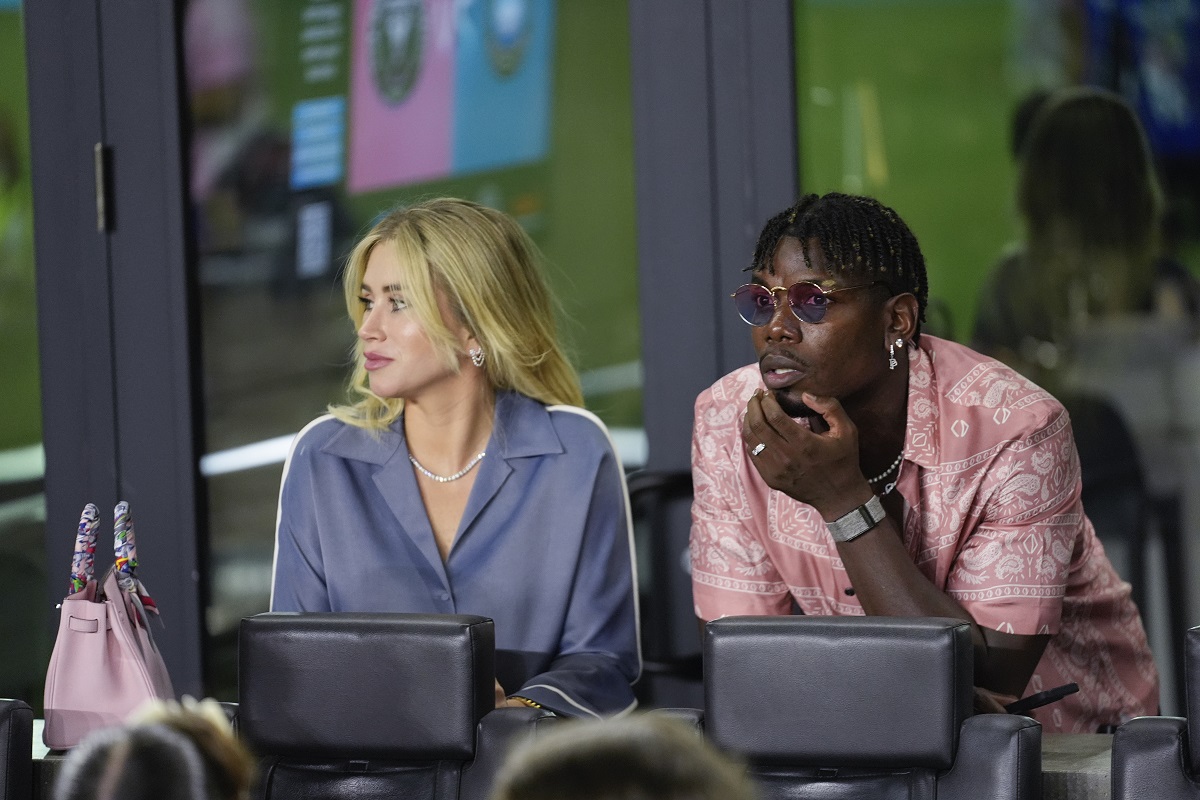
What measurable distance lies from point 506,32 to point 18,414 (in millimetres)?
1422

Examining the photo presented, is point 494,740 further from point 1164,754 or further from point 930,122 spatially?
point 930,122

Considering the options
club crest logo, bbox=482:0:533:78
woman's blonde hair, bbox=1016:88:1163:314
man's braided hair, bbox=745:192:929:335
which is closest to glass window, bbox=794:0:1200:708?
woman's blonde hair, bbox=1016:88:1163:314

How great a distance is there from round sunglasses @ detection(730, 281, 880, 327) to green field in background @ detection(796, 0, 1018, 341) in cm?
85

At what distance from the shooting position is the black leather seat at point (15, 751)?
6.37 ft

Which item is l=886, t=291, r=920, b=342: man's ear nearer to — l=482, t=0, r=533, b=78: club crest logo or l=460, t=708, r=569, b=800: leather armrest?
l=460, t=708, r=569, b=800: leather armrest

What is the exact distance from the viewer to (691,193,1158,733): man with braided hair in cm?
209

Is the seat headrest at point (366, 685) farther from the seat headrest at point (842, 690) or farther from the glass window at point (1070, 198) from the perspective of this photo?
the glass window at point (1070, 198)

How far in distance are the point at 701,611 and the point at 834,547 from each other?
9.3 inches

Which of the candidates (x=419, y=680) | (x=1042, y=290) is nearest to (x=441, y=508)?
(x=419, y=680)

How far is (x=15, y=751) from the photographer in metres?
1.96

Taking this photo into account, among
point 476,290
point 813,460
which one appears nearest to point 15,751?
point 476,290

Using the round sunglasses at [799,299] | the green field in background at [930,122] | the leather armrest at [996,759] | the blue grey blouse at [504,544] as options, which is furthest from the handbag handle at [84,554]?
the green field in background at [930,122]

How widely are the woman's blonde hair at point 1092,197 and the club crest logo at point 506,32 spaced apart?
1.19 metres

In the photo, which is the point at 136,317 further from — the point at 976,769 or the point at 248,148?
the point at 976,769
